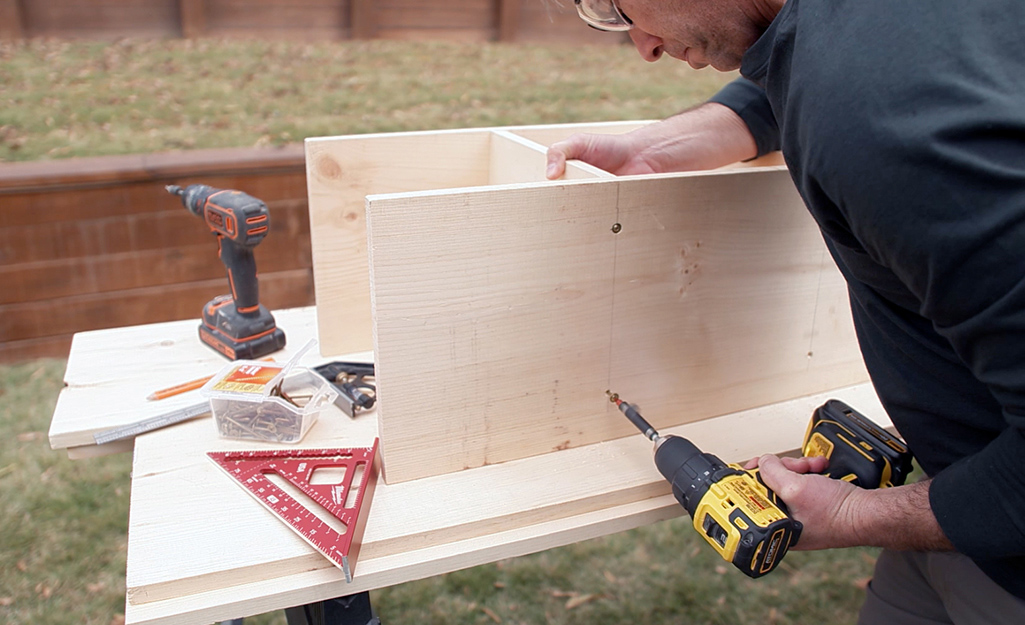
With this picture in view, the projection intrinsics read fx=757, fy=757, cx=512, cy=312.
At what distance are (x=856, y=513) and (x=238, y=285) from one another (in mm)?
1408

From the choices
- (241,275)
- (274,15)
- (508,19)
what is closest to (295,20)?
(274,15)

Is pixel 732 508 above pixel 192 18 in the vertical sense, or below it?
below

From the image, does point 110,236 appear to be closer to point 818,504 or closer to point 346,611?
point 346,611

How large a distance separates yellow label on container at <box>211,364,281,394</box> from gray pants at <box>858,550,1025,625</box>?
1248mm

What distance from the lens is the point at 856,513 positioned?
1.11 meters

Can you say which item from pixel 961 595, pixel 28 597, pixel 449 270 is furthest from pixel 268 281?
pixel 961 595

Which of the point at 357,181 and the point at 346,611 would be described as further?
the point at 357,181

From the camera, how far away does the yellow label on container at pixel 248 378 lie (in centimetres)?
142

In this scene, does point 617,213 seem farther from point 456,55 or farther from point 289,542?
point 456,55

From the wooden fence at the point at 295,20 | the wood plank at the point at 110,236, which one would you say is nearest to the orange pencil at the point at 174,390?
the wood plank at the point at 110,236

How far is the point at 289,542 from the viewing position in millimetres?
1165

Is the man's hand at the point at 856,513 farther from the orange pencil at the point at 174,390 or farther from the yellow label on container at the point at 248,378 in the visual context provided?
the orange pencil at the point at 174,390

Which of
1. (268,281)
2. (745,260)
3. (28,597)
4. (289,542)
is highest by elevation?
(745,260)

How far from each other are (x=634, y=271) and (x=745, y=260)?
258mm
